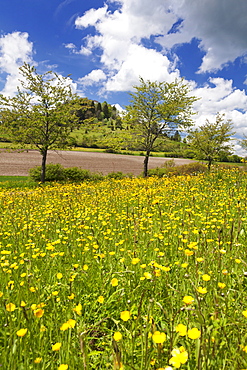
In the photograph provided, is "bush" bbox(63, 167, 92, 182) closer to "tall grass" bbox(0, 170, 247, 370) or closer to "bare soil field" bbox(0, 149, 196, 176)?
"bare soil field" bbox(0, 149, 196, 176)

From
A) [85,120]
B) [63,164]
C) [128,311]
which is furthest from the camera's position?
[63,164]

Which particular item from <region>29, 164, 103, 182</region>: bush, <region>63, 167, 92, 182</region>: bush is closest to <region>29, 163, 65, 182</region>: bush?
Answer: <region>29, 164, 103, 182</region>: bush

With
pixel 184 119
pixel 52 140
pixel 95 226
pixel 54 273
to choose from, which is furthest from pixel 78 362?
pixel 184 119

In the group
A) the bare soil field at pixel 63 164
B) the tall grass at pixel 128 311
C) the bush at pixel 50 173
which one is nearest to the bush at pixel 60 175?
the bush at pixel 50 173

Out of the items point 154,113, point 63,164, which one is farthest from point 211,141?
point 63,164

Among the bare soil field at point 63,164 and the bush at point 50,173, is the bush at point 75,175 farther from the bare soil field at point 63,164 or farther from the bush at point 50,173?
the bare soil field at point 63,164

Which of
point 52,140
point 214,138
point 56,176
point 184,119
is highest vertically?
point 184,119

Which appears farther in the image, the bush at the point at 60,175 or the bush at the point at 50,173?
the bush at the point at 60,175

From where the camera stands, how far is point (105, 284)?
2.36 meters

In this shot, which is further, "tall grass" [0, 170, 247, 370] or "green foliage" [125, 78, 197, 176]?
"green foliage" [125, 78, 197, 176]

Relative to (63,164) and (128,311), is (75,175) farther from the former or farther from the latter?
(128,311)

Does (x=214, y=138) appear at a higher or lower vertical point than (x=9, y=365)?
higher

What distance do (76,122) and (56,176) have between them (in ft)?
18.5

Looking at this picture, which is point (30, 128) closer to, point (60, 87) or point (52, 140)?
point (52, 140)
